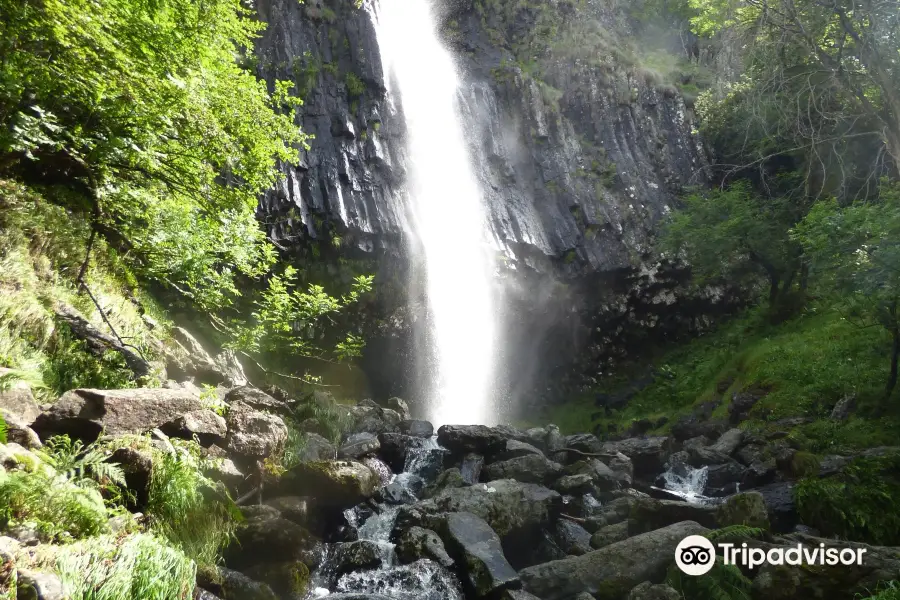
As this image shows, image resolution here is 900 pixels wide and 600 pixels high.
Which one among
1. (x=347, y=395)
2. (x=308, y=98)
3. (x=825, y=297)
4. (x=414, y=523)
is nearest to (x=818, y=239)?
(x=825, y=297)

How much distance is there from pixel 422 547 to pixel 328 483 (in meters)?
1.77

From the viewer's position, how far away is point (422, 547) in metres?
6.56

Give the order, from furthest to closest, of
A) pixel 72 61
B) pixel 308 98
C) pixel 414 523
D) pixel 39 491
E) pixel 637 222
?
pixel 637 222 < pixel 308 98 < pixel 414 523 < pixel 72 61 < pixel 39 491

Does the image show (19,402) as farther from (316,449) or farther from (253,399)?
(316,449)

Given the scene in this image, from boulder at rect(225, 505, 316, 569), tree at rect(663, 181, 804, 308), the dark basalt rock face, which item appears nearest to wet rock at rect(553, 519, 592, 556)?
boulder at rect(225, 505, 316, 569)

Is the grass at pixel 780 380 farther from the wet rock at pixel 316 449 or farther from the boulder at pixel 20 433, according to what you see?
the boulder at pixel 20 433

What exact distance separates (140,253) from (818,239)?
45.0ft

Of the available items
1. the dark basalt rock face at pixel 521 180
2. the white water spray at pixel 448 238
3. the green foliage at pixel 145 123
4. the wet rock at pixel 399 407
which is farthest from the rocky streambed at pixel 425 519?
the white water spray at pixel 448 238

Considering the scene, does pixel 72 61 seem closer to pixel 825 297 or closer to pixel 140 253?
pixel 140 253

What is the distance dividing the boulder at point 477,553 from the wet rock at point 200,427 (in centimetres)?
321

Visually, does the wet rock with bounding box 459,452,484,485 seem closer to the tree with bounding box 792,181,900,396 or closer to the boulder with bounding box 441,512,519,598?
the boulder with bounding box 441,512,519,598

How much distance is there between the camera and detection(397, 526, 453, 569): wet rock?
21.0 feet

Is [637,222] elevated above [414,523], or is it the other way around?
[637,222]

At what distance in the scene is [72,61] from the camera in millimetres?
5910
